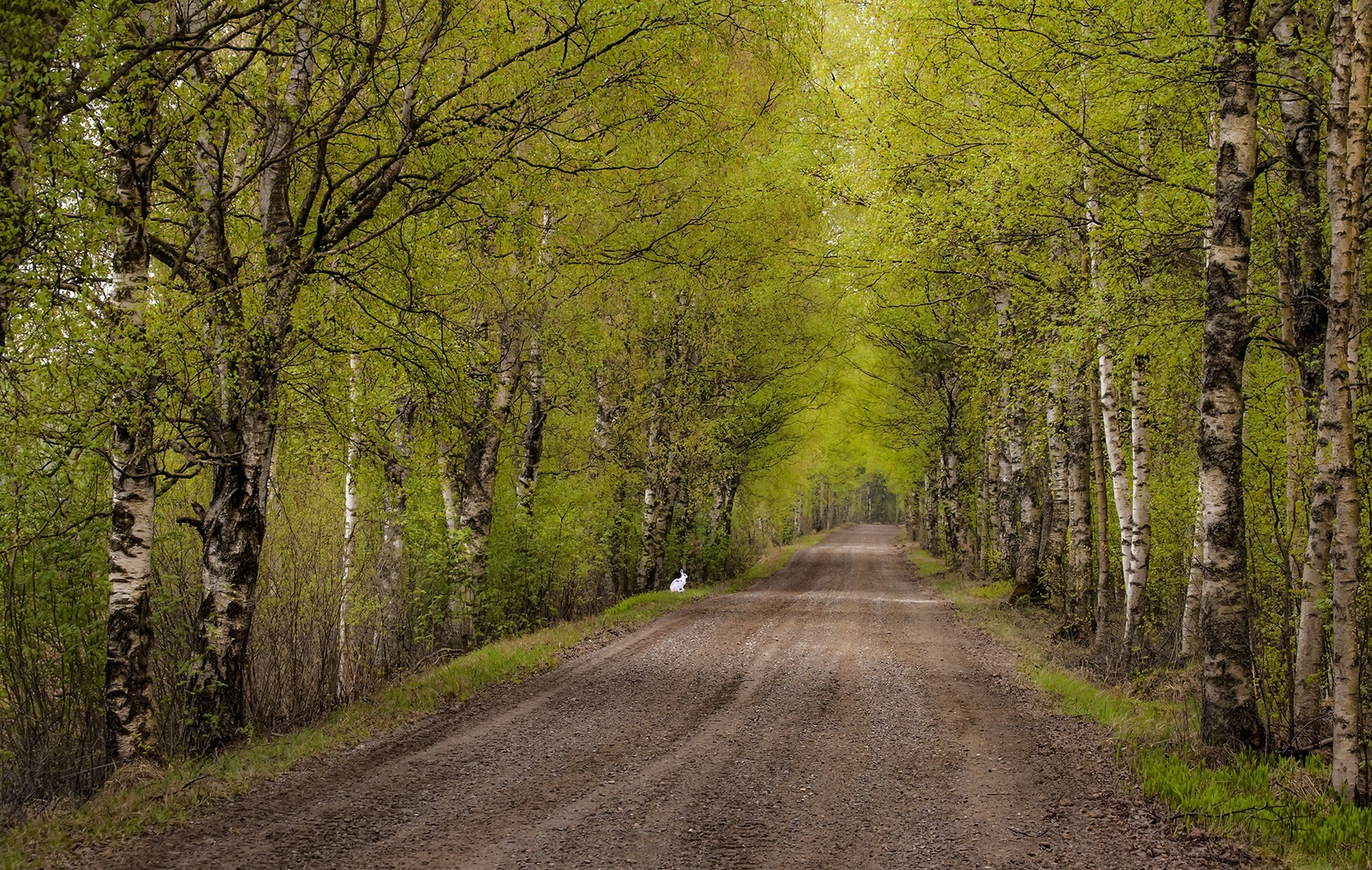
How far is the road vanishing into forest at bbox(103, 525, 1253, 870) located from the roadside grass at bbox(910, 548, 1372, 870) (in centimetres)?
25

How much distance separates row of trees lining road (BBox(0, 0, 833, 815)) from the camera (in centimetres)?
539

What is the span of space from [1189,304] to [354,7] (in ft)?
28.6

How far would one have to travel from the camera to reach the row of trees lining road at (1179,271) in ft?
20.3

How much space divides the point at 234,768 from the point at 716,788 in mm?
3916

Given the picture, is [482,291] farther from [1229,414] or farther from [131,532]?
[1229,414]

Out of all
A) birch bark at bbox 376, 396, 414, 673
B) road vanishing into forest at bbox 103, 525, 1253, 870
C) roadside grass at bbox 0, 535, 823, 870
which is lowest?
road vanishing into forest at bbox 103, 525, 1253, 870

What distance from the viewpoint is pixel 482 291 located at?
11273 mm

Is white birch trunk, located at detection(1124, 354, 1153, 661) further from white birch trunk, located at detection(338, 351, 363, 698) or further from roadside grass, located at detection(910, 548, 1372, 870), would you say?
white birch trunk, located at detection(338, 351, 363, 698)

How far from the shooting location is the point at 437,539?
1245 centimetres

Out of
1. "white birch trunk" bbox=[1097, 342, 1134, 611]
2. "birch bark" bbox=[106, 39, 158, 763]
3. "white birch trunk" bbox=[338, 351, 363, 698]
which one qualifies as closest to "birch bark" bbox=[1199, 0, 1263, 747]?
"white birch trunk" bbox=[1097, 342, 1134, 611]

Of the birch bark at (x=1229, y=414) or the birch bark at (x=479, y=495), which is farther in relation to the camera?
the birch bark at (x=479, y=495)

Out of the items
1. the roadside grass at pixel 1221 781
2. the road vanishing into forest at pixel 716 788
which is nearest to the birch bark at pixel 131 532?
the road vanishing into forest at pixel 716 788

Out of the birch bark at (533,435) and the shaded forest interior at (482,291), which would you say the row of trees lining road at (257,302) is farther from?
the birch bark at (533,435)

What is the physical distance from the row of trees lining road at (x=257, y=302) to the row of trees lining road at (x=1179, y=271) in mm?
3097
